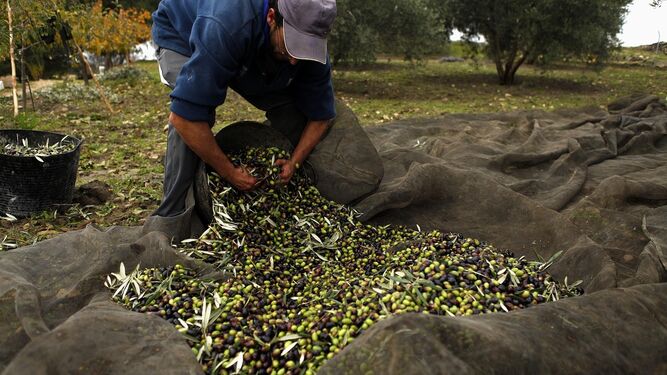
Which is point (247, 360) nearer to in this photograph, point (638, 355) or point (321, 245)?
point (321, 245)

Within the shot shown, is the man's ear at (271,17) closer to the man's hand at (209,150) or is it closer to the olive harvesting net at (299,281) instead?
the man's hand at (209,150)

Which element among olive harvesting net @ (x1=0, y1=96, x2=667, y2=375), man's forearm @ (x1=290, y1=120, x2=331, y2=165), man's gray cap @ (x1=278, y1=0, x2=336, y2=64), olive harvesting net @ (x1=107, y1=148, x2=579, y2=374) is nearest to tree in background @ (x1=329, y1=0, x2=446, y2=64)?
olive harvesting net @ (x1=0, y1=96, x2=667, y2=375)

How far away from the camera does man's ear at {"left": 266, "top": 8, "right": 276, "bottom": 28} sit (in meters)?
3.15

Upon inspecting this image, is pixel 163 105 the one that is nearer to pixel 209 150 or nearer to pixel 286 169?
pixel 286 169

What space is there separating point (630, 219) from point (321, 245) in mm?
2086

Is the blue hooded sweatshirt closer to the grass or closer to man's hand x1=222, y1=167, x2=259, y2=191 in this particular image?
man's hand x1=222, y1=167, x2=259, y2=191

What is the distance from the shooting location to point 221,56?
307 centimetres

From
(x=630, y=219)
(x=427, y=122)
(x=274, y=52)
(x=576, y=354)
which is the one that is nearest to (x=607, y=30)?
(x=427, y=122)

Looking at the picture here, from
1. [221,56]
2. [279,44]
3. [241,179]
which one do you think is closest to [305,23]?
[279,44]

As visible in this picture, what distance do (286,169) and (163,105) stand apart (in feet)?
24.4

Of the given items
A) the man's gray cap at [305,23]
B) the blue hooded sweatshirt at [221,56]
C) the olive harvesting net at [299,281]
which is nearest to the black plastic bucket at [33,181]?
the blue hooded sweatshirt at [221,56]

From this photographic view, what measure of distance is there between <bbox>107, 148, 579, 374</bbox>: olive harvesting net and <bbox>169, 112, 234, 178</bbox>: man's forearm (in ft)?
0.64

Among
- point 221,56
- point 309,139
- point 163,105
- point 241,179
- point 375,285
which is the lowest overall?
point 163,105

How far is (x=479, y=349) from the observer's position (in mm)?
1865
